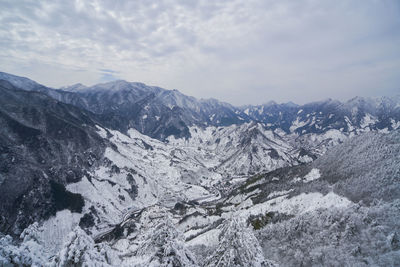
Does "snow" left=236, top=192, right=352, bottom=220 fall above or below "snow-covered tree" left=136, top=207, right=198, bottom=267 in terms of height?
below

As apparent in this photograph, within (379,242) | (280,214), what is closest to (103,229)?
(280,214)

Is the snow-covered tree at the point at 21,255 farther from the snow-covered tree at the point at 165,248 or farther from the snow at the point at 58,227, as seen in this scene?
the snow at the point at 58,227

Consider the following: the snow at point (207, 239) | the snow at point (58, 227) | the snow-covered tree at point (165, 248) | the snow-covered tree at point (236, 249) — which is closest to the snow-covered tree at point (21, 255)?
the snow-covered tree at point (165, 248)

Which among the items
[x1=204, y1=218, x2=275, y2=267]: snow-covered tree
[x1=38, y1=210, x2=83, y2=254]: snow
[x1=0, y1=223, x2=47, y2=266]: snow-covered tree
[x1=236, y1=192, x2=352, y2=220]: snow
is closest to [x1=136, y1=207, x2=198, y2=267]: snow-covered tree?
[x1=204, y1=218, x2=275, y2=267]: snow-covered tree

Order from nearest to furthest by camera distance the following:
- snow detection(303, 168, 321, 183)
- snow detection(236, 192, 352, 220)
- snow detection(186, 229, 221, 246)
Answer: snow detection(186, 229, 221, 246) → snow detection(236, 192, 352, 220) → snow detection(303, 168, 321, 183)

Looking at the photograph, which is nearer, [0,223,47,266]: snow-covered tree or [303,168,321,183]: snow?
[0,223,47,266]: snow-covered tree

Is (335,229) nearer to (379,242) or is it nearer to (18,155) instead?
(379,242)

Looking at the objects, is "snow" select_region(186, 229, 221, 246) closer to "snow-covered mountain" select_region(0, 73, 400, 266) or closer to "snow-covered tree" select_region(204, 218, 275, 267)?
"snow-covered mountain" select_region(0, 73, 400, 266)
